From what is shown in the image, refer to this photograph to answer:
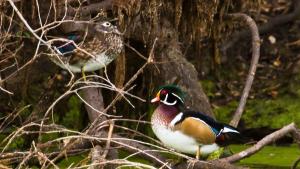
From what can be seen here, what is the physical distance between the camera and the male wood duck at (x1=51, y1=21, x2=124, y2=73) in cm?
758

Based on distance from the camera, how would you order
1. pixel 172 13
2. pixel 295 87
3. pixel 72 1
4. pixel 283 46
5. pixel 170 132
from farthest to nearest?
pixel 283 46, pixel 295 87, pixel 172 13, pixel 72 1, pixel 170 132

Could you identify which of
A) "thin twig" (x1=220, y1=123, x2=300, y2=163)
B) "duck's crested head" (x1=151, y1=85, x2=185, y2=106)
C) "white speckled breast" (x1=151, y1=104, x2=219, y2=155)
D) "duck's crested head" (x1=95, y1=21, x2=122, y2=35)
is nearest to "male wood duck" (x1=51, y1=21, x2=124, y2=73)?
"duck's crested head" (x1=95, y1=21, x2=122, y2=35)

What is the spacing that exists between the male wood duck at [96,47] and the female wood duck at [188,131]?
88 cm

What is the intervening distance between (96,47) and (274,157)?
2084 mm

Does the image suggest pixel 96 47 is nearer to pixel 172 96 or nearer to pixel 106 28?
pixel 106 28

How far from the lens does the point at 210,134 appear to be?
6.96m

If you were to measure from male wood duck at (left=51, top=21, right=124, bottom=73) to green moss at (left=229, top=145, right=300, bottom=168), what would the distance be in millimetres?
1621

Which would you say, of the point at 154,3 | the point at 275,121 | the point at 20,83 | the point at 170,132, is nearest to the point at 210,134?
the point at 170,132

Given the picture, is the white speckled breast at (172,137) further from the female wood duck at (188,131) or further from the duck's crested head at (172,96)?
the duck's crested head at (172,96)

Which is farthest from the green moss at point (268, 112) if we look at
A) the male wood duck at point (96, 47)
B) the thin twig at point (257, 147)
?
the thin twig at point (257, 147)

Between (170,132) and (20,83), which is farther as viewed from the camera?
(20,83)

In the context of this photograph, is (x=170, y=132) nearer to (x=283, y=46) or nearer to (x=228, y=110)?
(x=228, y=110)

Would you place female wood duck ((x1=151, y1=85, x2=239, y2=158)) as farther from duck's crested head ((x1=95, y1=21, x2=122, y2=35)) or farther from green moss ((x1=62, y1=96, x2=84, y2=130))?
green moss ((x1=62, y1=96, x2=84, y2=130))

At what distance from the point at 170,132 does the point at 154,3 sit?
160 centimetres
